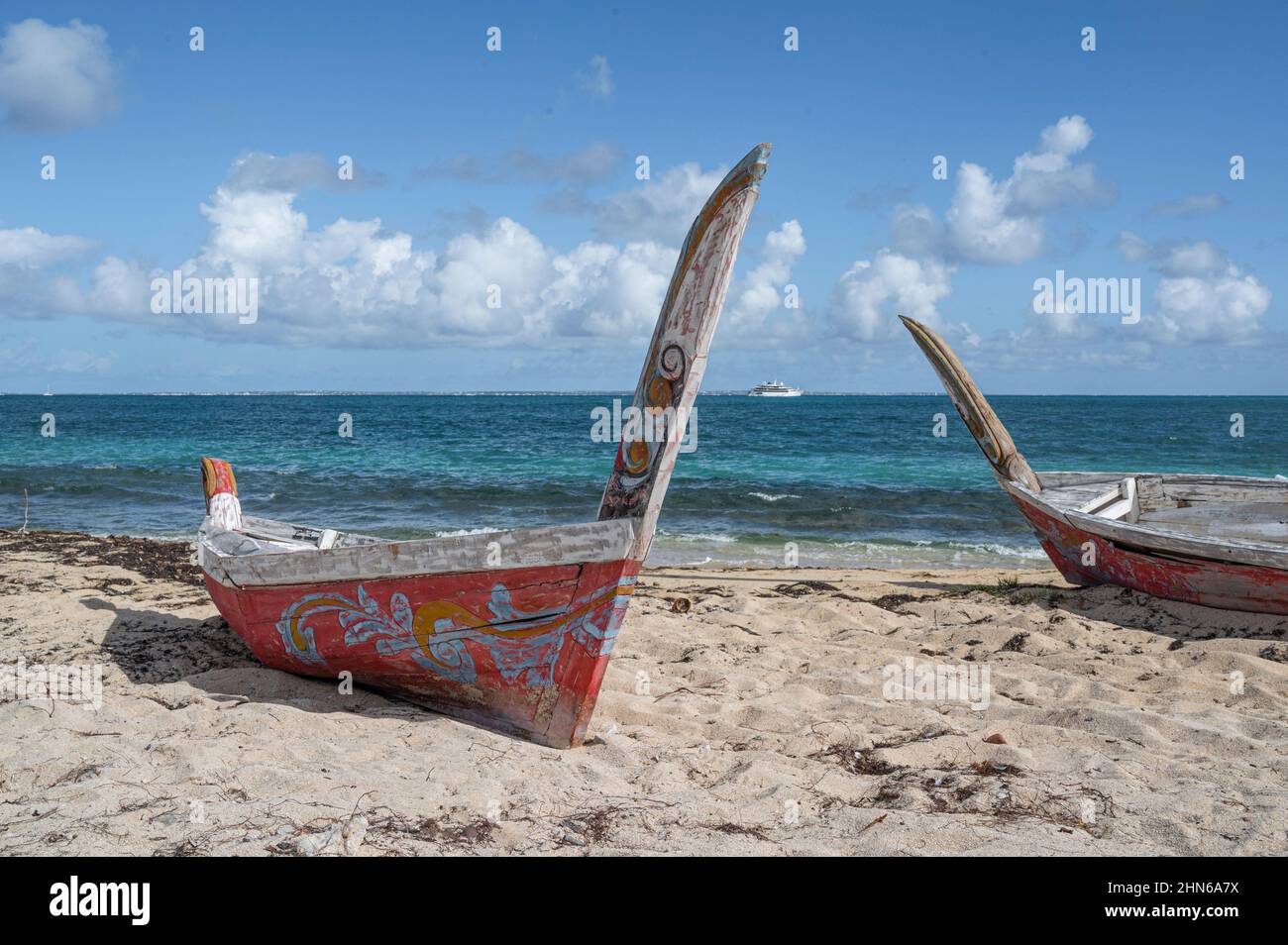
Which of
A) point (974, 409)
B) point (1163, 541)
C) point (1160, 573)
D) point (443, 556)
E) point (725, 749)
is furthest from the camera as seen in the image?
point (974, 409)

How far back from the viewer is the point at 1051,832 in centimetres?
290

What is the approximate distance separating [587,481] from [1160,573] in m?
14.2

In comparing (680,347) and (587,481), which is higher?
(680,347)

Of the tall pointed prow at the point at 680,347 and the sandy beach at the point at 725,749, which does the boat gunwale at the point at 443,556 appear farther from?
the sandy beach at the point at 725,749

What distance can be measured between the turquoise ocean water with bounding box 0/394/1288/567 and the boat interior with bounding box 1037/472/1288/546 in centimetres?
235

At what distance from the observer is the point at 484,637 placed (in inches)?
148

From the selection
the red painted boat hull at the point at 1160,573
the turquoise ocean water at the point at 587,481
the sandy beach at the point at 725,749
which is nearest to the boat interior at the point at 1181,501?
the red painted boat hull at the point at 1160,573

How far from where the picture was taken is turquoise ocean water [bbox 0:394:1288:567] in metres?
12.5

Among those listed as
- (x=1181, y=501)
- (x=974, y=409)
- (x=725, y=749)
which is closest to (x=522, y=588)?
(x=725, y=749)

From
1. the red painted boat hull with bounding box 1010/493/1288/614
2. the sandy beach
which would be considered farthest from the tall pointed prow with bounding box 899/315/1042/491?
the sandy beach

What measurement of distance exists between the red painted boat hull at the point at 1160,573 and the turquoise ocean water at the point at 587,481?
3.61m

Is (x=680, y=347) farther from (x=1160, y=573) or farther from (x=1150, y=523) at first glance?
(x=1150, y=523)
